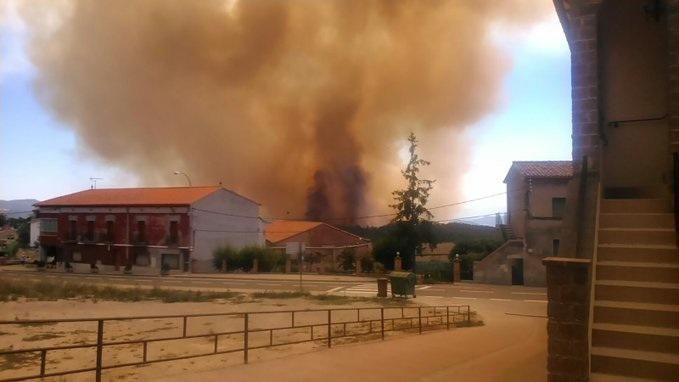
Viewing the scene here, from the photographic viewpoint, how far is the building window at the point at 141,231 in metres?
32.5

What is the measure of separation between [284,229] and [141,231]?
11638 millimetres

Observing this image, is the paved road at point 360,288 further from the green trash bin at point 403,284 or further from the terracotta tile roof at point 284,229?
the terracotta tile roof at point 284,229

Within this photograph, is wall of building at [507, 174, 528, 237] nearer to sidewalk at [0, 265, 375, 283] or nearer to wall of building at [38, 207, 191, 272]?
sidewalk at [0, 265, 375, 283]

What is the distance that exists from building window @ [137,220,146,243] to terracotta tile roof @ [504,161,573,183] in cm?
2232

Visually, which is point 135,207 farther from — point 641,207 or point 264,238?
point 641,207

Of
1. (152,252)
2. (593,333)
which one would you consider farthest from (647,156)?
(152,252)

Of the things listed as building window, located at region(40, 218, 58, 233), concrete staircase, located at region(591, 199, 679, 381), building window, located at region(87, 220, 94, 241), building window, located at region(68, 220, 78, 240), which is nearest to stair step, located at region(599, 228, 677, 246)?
concrete staircase, located at region(591, 199, 679, 381)

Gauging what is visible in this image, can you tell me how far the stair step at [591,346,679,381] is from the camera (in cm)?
337

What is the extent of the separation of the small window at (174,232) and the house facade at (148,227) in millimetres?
61

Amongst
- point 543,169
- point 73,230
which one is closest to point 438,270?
point 543,169

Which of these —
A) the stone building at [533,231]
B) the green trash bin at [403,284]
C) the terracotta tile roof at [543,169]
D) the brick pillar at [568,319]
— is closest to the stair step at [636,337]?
the brick pillar at [568,319]

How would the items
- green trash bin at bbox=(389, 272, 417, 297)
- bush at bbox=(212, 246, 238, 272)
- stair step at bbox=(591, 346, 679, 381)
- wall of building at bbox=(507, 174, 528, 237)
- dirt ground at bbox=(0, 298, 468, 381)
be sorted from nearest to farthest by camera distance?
stair step at bbox=(591, 346, 679, 381)
dirt ground at bbox=(0, 298, 468, 381)
green trash bin at bbox=(389, 272, 417, 297)
wall of building at bbox=(507, 174, 528, 237)
bush at bbox=(212, 246, 238, 272)

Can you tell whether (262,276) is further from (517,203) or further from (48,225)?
(48,225)

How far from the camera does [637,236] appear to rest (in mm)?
4551
